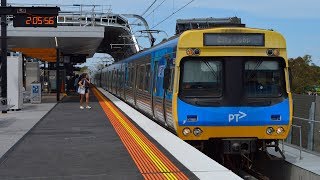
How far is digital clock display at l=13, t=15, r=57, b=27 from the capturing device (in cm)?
1852

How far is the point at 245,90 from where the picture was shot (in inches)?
406

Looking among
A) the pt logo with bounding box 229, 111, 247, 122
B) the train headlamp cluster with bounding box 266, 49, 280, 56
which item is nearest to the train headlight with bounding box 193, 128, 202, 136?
the pt logo with bounding box 229, 111, 247, 122

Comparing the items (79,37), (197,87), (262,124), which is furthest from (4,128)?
(79,37)

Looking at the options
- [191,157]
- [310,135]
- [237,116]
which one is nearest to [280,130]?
[237,116]

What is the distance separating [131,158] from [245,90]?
10.1 ft

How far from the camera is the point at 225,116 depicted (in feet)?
33.2

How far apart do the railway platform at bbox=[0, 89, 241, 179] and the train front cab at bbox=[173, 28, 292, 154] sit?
76 centimetres

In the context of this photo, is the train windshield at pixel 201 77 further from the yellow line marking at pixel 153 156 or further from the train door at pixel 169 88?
the yellow line marking at pixel 153 156

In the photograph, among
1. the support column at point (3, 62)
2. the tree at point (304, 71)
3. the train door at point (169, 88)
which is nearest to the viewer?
the train door at point (169, 88)

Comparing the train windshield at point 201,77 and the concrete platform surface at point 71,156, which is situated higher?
the train windshield at point 201,77

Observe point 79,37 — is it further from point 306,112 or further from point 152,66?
point 306,112

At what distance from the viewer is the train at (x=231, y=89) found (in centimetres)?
1013

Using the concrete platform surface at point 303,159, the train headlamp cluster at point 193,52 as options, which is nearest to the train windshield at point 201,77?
the train headlamp cluster at point 193,52

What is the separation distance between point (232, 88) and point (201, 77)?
2.15ft
